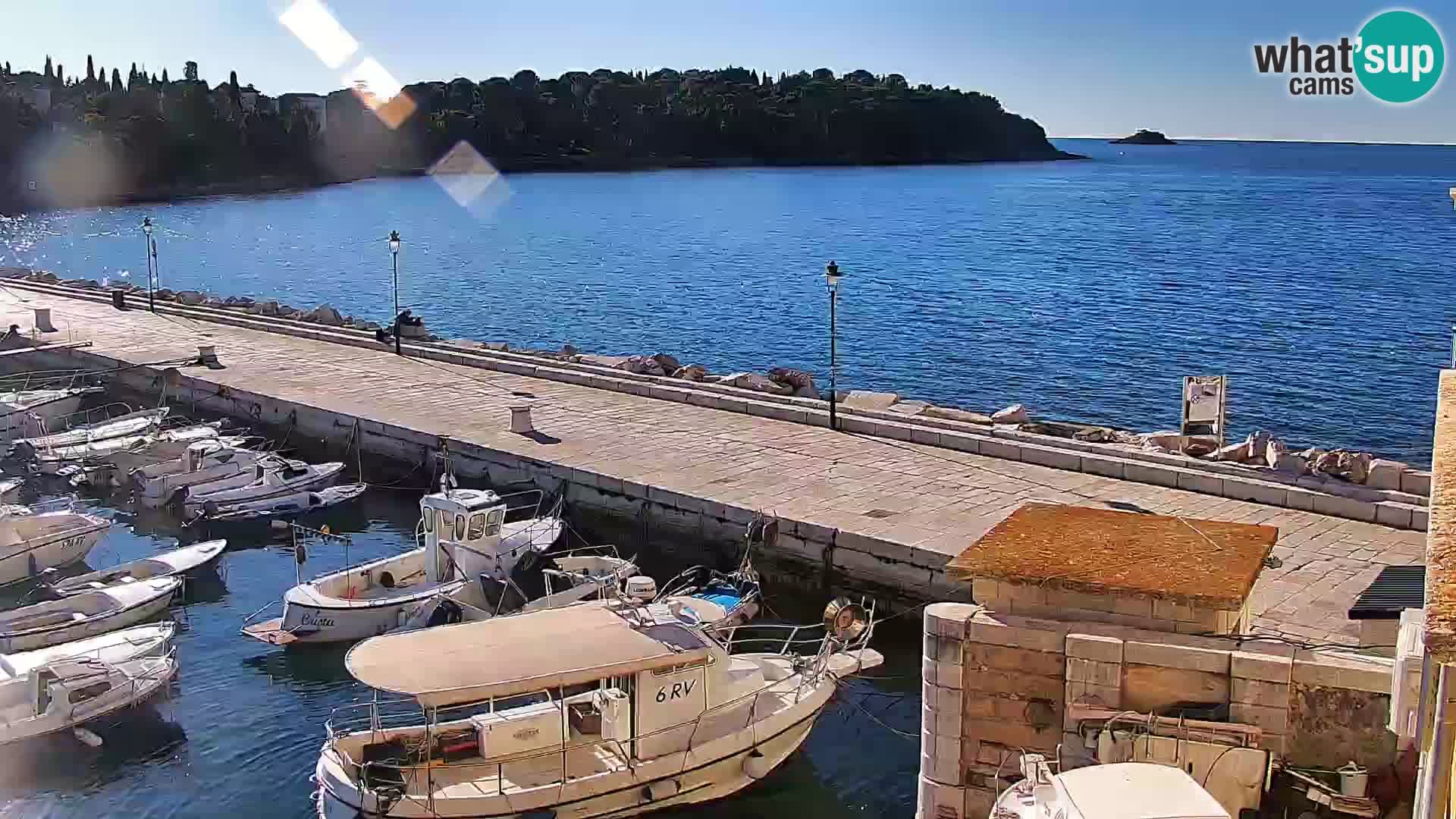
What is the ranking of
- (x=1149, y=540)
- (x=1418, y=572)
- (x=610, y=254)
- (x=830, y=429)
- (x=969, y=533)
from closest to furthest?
1. (x=1149, y=540)
2. (x=1418, y=572)
3. (x=969, y=533)
4. (x=830, y=429)
5. (x=610, y=254)

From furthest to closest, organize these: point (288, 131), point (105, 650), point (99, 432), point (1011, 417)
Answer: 1. point (288, 131)
2. point (99, 432)
3. point (1011, 417)
4. point (105, 650)

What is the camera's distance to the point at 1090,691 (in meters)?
10.2

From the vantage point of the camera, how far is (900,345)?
51531mm

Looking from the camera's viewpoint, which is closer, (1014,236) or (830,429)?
(830,429)

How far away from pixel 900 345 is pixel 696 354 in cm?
738

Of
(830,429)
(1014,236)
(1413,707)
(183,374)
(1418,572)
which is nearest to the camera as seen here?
(1413,707)

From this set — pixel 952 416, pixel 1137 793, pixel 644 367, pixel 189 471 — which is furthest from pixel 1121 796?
pixel 644 367

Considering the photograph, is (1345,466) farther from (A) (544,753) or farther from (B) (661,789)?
(A) (544,753)

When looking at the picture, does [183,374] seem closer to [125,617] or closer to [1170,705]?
[125,617]

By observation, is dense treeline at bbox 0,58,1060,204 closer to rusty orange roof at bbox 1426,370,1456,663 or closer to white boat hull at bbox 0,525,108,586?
white boat hull at bbox 0,525,108,586

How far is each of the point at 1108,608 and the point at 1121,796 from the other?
1837 mm

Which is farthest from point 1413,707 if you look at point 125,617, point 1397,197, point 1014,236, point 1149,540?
point 1397,197

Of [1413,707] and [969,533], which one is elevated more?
[1413,707]

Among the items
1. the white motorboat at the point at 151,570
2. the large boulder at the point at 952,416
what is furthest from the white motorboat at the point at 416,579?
the large boulder at the point at 952,416
